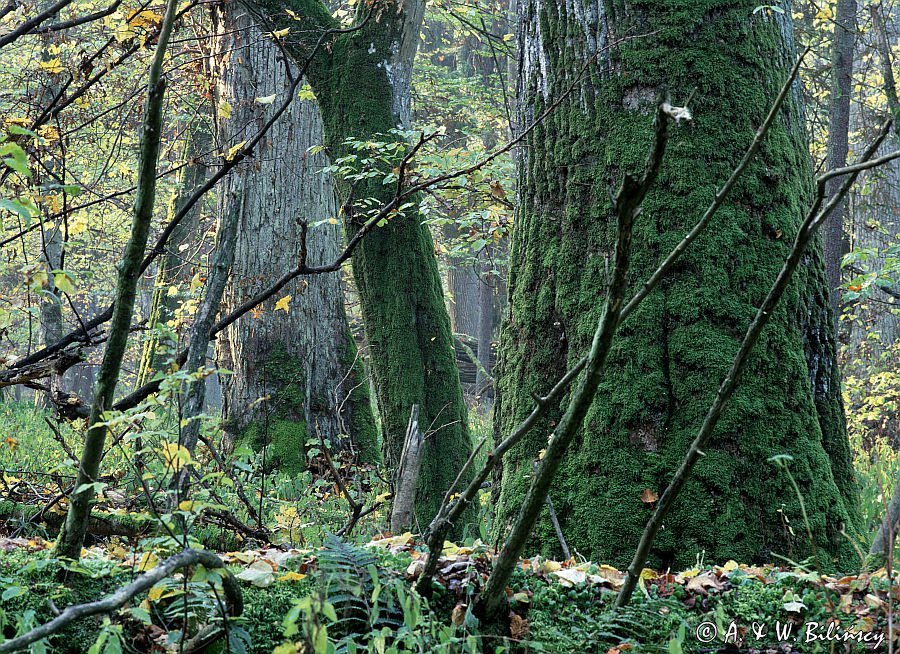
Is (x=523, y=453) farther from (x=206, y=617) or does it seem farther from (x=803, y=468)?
(x=206, y=617)

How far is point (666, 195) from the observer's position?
3260mm

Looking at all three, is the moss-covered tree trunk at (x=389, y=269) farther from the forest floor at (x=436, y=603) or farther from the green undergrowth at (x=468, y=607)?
the green undergrowth at (x=468, y=607)

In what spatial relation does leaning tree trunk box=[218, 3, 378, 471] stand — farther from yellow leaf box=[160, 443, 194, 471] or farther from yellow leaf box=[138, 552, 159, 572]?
yellow leaf box=[160, 443, 194, 471]

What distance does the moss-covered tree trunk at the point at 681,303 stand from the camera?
3.02 m

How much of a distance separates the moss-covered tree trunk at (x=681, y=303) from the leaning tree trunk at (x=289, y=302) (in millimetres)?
4898

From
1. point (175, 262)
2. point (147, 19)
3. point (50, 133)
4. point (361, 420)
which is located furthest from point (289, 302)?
point (175, 262)

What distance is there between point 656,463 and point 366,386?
5.75 m

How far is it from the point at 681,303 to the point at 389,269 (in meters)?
3.77

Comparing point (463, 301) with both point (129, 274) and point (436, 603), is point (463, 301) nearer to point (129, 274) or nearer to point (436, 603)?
point (436, 603)

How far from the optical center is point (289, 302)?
27.1ft

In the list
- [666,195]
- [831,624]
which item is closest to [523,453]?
[666,195]

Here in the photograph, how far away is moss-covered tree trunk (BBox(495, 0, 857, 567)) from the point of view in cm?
302

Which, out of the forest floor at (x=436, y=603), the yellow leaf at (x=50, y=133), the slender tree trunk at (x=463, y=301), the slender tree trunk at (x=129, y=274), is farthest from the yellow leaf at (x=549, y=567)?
the slender tree trunk at (x=463, y=301)

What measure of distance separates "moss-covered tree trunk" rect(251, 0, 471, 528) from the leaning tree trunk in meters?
1.63
